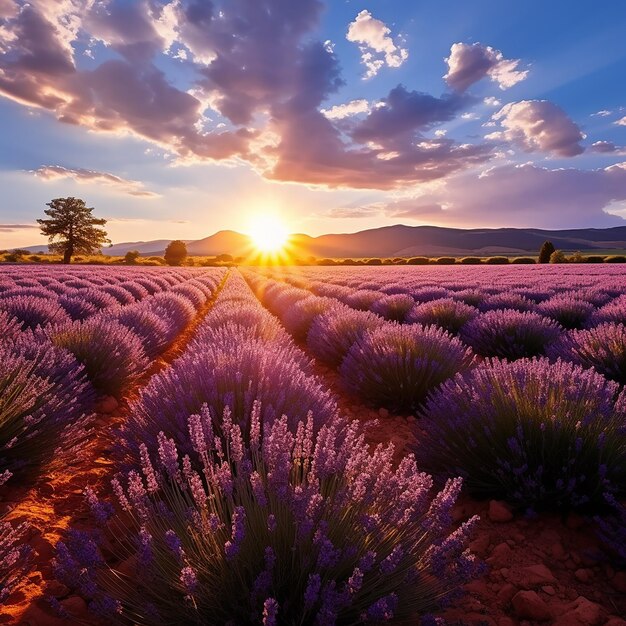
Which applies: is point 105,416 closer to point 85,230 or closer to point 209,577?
point 209,577

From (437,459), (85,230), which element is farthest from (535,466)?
(85,230)

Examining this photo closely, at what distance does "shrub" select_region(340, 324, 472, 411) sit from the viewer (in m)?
4.29

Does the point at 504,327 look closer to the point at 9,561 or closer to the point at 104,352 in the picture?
the point at 104,352

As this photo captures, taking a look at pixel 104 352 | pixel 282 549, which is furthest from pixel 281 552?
pixel 104 352

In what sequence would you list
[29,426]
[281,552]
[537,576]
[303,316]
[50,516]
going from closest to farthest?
[281,552], [537,576], [50,516], [29,426], [303,316]

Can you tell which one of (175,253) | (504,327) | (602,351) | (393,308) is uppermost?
(602,351)

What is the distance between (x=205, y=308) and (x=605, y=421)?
12.6 meters

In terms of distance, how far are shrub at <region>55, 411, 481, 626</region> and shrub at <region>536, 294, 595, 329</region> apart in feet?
23.1

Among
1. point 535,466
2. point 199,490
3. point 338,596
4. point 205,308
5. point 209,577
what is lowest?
point 205,308

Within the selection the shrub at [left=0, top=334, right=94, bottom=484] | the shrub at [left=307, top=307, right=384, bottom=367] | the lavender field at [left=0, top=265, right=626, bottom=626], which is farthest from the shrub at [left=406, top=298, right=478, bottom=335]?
the shrub at [left=0, top=334, right=94, bottom=484]

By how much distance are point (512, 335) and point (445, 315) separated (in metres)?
1.74

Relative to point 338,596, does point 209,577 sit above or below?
below

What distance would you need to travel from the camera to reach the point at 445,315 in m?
7.83

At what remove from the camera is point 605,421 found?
8.14 ft
